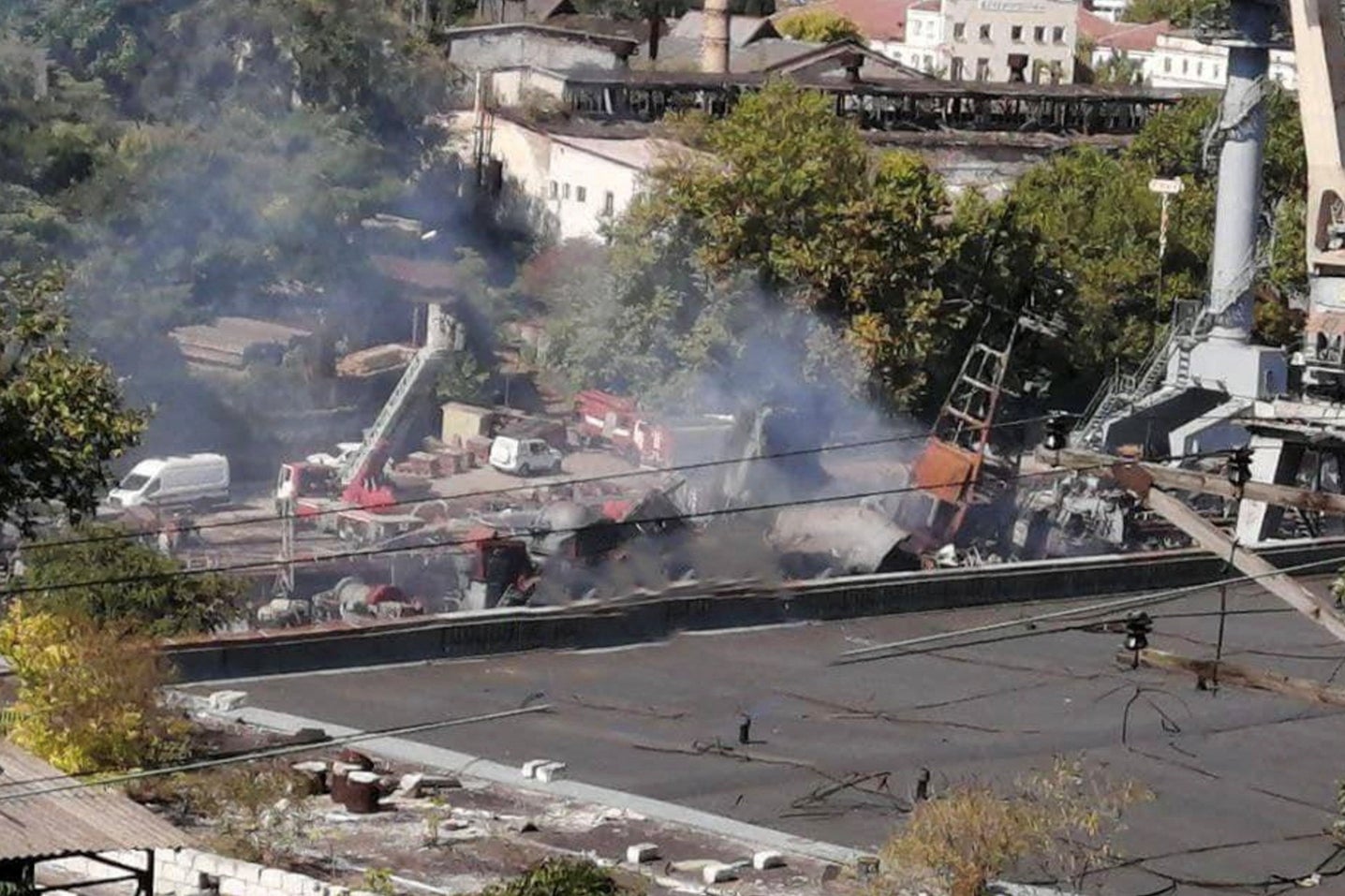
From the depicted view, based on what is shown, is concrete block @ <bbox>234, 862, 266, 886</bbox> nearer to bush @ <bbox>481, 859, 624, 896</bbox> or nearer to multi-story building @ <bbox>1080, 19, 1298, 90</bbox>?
bush @ <bbox>481, 859, 624, 896</bbox>

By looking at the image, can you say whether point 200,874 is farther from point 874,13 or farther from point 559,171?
point 874,13

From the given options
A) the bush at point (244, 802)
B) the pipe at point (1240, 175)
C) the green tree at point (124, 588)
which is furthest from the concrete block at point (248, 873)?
the pipe at point (1240, 175)

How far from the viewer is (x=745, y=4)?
87750mm

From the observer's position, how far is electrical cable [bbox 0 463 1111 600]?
74.1 feet

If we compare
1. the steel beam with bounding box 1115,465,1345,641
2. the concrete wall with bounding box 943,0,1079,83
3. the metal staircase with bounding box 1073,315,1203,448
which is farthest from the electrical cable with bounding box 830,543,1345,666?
A: the concrete wall with bounding box 943,0,1079,83

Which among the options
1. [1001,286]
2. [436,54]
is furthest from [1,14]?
[1001,286]

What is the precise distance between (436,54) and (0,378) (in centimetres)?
3477

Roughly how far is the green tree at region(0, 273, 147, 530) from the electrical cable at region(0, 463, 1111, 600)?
66 centimetres

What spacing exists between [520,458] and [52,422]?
64.8 ft

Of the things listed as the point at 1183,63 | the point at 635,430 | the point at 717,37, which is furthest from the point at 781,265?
the point at 1183,63

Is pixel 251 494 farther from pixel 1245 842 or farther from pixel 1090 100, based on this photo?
pixel 1090 100

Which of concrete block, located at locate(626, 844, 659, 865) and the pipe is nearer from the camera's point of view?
concrete block, located at locate(626, 844, 659, 865)

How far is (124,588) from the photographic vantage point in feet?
77.5

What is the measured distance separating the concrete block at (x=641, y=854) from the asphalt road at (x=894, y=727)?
1.53 m
